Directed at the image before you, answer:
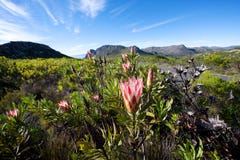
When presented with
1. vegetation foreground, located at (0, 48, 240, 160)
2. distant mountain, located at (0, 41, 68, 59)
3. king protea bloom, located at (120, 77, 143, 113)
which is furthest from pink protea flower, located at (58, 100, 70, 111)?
distant mountain, located at (0, 41, 68, 59)

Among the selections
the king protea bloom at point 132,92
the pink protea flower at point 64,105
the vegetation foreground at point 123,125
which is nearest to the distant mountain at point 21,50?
the vegetation foreground at point 123,125

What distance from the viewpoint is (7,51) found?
189 feet

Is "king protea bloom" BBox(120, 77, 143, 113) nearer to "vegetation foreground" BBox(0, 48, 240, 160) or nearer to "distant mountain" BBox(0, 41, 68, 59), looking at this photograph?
"vegetation foreground" BBox(0, 48, 240, 160)

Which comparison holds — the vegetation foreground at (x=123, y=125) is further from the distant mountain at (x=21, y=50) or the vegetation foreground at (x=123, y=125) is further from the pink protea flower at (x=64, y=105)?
the distant mountain at (x=21, y=50)

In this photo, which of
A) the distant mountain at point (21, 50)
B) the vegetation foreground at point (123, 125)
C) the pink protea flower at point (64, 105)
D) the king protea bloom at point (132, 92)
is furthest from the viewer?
the distant mountain at point (21, 50)

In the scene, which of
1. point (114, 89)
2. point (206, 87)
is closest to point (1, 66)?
point (206, 87)

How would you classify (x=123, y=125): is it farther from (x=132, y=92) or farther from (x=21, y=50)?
(x=21, y=50)

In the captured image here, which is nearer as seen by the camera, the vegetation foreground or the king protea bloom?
the king protea bloom

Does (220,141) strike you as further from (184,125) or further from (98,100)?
(98,100)

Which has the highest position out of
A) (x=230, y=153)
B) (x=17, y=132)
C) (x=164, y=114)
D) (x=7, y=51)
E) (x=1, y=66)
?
(x=164, y=114)

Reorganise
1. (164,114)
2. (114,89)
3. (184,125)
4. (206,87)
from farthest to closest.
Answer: (206,87) < (184,125) < (114,89) < (164,114)

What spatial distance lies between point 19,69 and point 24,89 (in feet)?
13.3

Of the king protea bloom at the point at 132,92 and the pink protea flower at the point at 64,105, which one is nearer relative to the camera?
the king protea bloom at the point at 132,92

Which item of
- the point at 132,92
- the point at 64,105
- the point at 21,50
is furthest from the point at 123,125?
the point at 21,50
